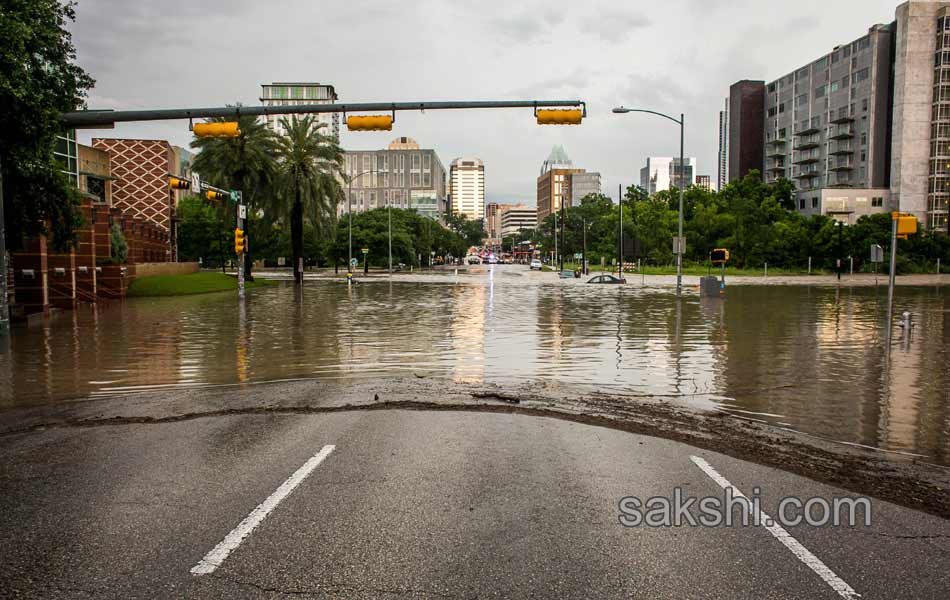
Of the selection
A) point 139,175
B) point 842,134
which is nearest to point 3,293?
point 139,175

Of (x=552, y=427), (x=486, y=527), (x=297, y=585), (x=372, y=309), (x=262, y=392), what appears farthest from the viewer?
(x=372, y=309)

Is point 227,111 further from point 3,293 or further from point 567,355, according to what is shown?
point 567,355

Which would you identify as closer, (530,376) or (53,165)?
(530,376)

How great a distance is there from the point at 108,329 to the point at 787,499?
2129 centimetres

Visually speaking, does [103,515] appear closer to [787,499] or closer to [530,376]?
[787,499]

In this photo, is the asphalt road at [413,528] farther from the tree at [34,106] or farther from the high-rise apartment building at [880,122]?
the high-rise apartment building at [880,122]

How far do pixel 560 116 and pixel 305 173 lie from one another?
1505 inches

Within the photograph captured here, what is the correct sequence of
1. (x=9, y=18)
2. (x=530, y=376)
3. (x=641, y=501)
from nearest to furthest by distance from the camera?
(x=641, y=501) → (x=530, y=376) → (x=9, y=18)

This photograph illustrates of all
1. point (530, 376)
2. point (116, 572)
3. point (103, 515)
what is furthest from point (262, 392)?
point (116, 572)

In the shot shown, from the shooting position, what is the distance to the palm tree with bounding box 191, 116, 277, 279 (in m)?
47.7

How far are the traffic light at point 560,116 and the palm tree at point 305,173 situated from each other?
36799 millimetres

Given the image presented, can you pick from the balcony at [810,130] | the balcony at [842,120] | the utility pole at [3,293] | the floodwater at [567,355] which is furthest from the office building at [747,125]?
the utility pole at [3,293]

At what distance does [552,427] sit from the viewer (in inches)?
336

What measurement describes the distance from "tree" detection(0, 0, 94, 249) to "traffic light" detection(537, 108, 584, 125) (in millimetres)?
12591
